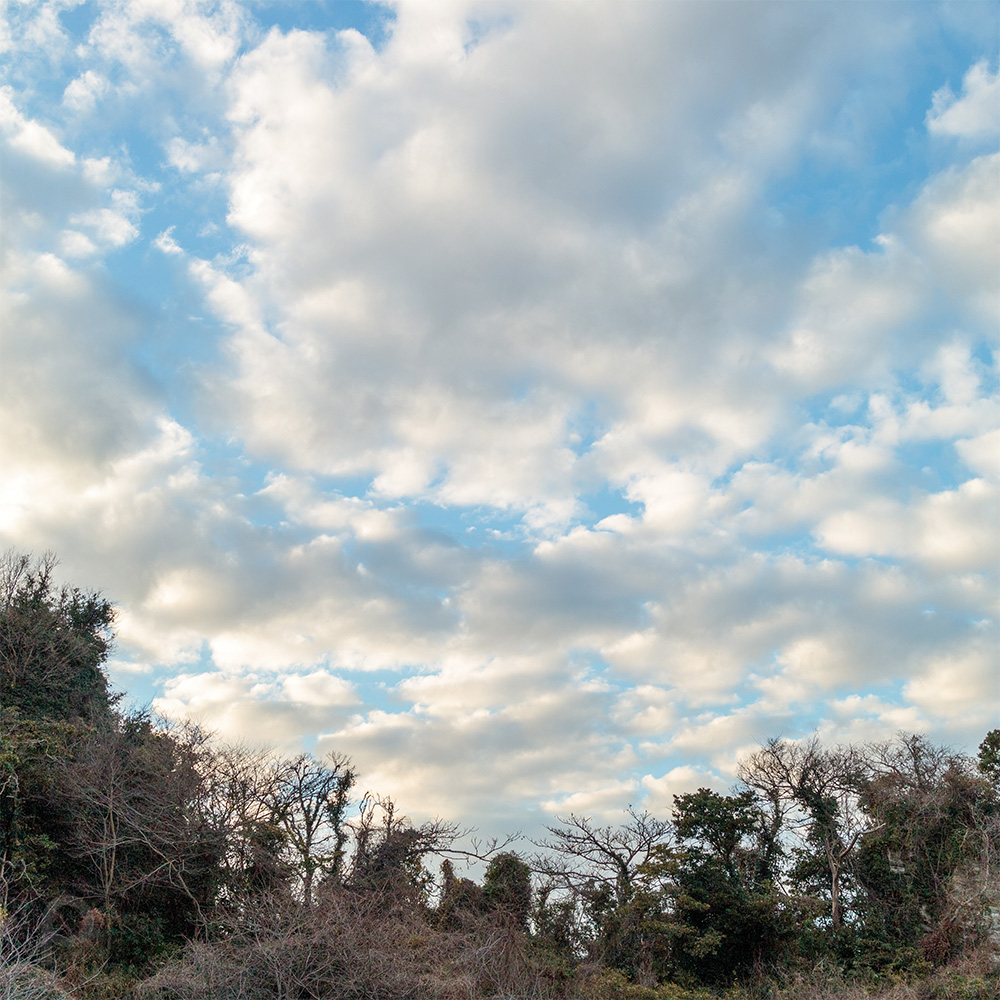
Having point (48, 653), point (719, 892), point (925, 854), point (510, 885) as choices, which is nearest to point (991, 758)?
point (925, 854)

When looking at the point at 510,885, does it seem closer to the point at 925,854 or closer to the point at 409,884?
the point at 409,884

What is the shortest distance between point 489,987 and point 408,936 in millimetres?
2112

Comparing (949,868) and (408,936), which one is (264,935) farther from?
(949,868)

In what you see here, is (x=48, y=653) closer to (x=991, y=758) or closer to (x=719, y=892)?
(x=719, y=892)

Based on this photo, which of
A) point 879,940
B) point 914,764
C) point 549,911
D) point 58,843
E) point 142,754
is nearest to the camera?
point 58,843

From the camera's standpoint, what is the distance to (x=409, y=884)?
987 inches

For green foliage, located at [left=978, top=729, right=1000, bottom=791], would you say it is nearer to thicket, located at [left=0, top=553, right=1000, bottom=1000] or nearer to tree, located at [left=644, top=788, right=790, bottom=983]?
thicket, located at [left=0, top=553, right=1000, bottom=1000]

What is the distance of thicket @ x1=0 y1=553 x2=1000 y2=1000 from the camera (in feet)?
57.1

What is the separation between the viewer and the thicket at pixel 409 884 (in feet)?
57.1

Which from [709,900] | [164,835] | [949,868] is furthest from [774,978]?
[164,835]

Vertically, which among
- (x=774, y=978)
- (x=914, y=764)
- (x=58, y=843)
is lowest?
(x=774, y=978)

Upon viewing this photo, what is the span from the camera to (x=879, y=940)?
25344 mm

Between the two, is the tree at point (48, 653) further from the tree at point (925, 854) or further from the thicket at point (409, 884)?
the tree at point (925, 854)

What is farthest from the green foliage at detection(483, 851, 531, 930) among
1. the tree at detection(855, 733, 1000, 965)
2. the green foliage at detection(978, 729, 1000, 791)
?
the green foliage at detection(978, 729, 1000, 791)
